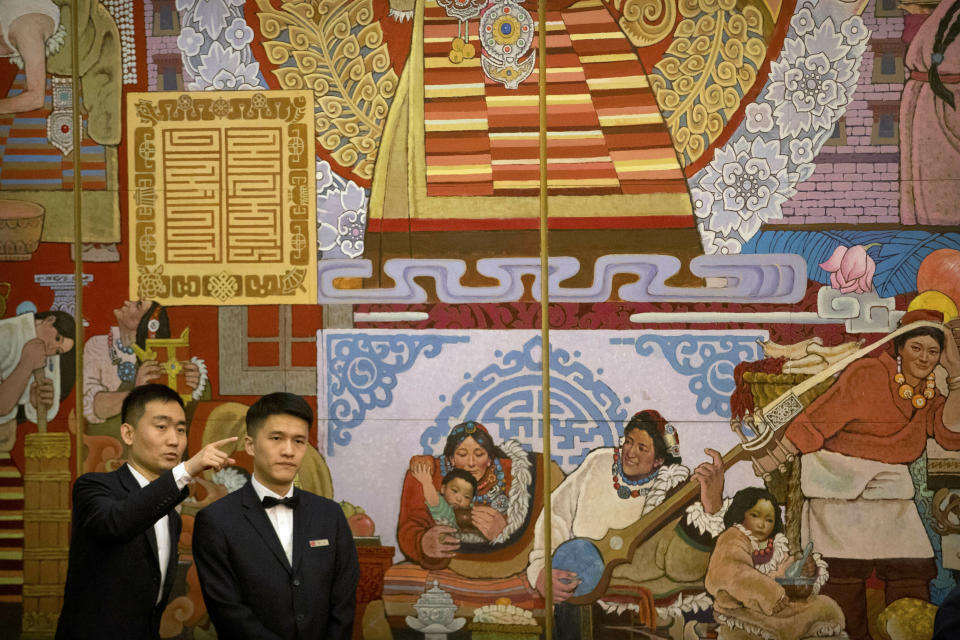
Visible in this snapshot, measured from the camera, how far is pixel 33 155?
3547 millimetres

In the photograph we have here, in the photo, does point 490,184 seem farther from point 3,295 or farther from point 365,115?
point 3,295

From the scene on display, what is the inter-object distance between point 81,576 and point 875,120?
10.5 ft

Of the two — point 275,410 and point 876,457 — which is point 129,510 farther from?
point 876,457

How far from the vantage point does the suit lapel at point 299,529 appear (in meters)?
2.77

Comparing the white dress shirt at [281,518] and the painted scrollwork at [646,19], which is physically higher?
the painted scrollwork at [646,19]

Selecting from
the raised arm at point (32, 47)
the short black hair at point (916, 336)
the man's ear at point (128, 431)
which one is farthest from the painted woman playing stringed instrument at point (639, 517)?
the raised arm at point (32, 47)

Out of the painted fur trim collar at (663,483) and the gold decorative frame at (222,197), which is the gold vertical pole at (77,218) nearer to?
the gold decorative frame at (222,197)

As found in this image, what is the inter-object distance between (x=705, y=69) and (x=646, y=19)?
30 centimetres

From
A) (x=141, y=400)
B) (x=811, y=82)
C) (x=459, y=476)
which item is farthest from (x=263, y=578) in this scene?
(x=811, y=82)

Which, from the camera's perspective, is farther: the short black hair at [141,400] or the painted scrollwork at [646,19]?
the painted scrollwork at [646,19]

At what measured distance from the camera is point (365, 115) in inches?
137

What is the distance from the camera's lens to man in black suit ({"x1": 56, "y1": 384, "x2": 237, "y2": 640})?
8.23 feet

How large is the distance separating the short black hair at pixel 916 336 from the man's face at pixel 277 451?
2.24 metres

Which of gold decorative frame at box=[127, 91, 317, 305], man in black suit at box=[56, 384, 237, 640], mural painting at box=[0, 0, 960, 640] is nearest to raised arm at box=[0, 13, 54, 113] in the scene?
mural painting at box=[0, 0, 960, 640]
